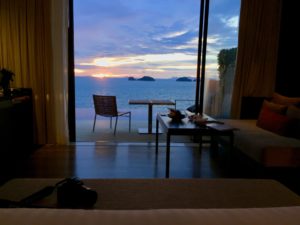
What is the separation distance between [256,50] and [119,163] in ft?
9.26

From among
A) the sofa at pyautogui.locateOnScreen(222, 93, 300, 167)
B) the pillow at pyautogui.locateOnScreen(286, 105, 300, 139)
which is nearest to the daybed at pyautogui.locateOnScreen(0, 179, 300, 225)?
the sofa at pyautogui.locateOnScreen(222, 93, 300, 167)

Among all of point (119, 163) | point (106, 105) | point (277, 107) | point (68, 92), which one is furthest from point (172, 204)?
point (106, 105)

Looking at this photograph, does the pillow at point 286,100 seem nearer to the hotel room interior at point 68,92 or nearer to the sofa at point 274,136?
the sofa at point 274,136

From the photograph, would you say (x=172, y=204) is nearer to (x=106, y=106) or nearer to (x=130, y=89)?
(x=106, y=106)

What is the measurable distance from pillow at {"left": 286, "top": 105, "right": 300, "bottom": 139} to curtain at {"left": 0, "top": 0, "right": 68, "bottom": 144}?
3.21m

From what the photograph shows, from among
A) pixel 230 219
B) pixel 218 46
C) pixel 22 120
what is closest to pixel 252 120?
pixel 218 46

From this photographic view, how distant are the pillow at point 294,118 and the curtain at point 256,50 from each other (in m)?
1.03

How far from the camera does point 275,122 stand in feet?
11.0

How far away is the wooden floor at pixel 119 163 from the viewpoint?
3104 mm

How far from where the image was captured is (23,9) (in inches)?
154

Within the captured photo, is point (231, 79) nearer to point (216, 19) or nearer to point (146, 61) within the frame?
point (216, 19)

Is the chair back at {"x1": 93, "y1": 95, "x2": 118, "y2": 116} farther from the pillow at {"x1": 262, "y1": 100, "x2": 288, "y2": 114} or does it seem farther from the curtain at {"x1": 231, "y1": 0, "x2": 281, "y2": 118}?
the pillow at {"x1": 262, "y1": 100, "x2": 288, "y2": 114}

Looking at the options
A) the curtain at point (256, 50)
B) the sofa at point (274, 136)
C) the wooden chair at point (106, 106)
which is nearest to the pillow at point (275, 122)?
the sofa at point (274, 136)

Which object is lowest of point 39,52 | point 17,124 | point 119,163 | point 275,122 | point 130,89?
point 119,163
